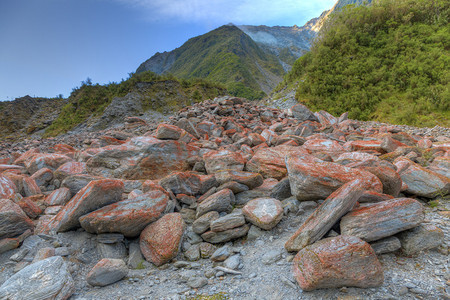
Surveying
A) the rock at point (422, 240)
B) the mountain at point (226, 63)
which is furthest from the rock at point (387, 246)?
the mountain at point (226, 63)

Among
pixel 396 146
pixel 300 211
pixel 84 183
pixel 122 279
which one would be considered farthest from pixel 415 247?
pixel 84 183

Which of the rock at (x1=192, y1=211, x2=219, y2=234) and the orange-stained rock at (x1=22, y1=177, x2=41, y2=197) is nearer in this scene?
the rock at (x1=192, y1=211, x2=219, y2=234)

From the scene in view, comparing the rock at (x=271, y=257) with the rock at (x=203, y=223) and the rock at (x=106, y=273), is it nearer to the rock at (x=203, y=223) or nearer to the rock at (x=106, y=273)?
the rock at (x=203, y=223)

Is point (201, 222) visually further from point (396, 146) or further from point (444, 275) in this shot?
point (396, 146)

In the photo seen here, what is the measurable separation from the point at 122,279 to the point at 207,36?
4845 inches

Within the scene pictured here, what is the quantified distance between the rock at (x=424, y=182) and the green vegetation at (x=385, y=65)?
13.2 meters

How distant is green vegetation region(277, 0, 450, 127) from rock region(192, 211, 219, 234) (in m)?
16.7

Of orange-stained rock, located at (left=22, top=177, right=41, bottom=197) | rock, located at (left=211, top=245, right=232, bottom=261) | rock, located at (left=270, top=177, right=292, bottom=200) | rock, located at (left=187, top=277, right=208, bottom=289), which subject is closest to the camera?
rock, located at (left=187, top=277, right=208, bottom=289)

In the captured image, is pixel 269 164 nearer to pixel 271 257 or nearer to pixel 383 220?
pixel 271 257

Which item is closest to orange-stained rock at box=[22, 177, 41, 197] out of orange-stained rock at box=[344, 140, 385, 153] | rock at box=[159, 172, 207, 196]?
rock at box=[159, 172, 207, 196]

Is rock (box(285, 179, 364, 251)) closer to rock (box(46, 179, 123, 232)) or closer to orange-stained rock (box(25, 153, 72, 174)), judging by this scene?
rock (box(46, 179, 123, 232))

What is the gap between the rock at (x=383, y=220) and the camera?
2.81m

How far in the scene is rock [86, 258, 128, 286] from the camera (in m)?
2.98

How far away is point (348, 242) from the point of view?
257 centimetres
